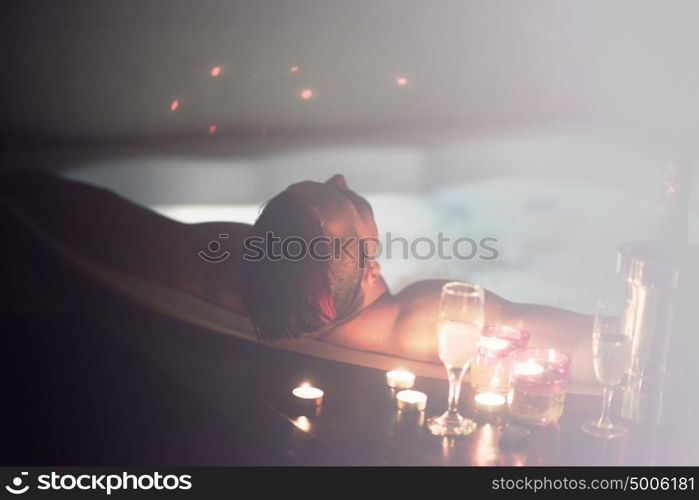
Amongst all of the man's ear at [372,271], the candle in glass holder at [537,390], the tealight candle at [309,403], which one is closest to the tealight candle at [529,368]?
the candle in glass holder at [537,390]

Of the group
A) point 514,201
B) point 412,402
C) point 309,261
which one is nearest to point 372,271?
point 309,261

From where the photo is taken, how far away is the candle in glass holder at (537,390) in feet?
2.79

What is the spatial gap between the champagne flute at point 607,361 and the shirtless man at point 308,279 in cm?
21

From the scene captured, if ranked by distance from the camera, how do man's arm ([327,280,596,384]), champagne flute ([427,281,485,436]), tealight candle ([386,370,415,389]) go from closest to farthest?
1. champagne flute ([427,281,485,436])
2. tealight candle ([386,370,415,389])
3. man's arm ([327,280,596,384])

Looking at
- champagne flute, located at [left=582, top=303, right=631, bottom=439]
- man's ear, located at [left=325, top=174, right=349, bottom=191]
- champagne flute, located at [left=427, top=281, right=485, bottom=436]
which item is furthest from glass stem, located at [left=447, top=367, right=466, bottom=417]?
man's ear, located at [left=325, top=174, right=349, bottom=191]

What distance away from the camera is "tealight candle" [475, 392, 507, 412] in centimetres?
88

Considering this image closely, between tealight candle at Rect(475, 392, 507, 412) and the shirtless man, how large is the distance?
24cm

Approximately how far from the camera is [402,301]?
1.20 meters

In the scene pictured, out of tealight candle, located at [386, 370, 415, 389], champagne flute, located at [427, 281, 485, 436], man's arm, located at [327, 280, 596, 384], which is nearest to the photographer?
champagne flute, located at [427, 281, 485, 436]

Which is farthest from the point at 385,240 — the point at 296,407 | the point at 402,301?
the point at 296,407

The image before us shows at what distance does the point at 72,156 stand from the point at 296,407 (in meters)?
0.69

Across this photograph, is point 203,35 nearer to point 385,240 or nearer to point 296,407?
point 385,240

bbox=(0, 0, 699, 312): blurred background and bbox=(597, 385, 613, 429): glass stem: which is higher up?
bbox=(0, 0, 699, 312): blurred background

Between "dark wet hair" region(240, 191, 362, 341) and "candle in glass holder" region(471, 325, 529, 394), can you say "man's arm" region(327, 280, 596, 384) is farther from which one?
"candle in glass holder" region(471, 325, 529, 394)
